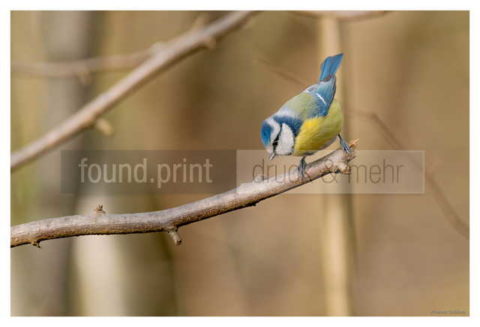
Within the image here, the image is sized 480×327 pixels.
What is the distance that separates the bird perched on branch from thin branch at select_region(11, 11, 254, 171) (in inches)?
14.7

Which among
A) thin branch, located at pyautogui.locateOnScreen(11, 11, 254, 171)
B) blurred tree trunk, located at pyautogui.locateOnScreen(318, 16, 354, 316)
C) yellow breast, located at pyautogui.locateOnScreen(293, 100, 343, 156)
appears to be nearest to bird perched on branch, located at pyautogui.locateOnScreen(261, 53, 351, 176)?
yellow breast, located at pyautogui.locateOnScreen(293, 100, 343, 156)

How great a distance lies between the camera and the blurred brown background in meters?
1.69

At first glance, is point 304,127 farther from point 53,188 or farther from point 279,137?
point 53,188

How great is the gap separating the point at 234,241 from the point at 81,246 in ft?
1.62

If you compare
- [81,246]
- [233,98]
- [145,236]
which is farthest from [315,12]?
[81,246]

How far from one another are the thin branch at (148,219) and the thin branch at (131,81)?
1.67ft

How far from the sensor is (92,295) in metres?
1.70

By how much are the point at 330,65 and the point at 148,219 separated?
830mm

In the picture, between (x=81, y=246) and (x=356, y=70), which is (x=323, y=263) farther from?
(x=81, y=246)

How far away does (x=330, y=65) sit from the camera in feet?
5.42

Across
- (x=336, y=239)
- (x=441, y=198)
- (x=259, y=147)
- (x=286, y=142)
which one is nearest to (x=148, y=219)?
(x=286, y=142)

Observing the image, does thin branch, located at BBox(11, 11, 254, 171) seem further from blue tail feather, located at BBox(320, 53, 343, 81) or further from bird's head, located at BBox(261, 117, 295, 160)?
bird's head, located at BBox(261, 117, 295, 160)

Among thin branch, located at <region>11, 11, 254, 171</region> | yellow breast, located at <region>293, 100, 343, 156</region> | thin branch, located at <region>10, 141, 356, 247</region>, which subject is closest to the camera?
thin branch, located at <region>10, 141, 356, 247</region>

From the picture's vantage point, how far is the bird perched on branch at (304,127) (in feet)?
4.50
